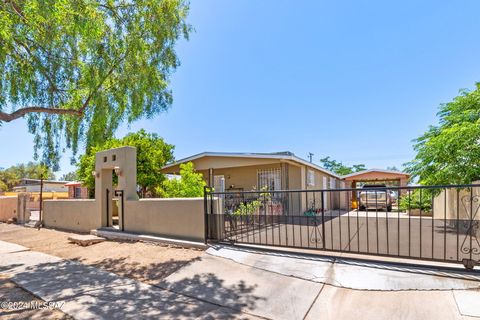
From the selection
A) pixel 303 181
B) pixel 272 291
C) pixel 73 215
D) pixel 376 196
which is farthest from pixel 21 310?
pixel 303 181

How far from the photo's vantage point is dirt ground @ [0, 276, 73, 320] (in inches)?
137

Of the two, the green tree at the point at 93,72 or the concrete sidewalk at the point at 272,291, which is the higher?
the green tree at the point at 93,72

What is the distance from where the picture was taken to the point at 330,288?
3887 millimetres

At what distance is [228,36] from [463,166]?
843 cm

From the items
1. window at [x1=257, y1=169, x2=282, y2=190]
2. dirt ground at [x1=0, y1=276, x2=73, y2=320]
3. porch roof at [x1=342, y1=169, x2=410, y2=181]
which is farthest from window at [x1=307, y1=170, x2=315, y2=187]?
dirt ground at [x1=0, y1=276, x2=73, y2=320]

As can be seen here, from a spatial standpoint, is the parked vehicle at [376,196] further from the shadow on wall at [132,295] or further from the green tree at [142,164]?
the green tree at [142,164]

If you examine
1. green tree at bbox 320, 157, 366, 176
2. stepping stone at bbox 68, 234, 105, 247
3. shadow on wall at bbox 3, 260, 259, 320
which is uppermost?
green tree at bbox 320, 157, 366, 176

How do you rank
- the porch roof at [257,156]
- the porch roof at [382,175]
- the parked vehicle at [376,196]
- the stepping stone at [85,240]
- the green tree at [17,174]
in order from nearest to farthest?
the parked vehicle at [376,196] < the stepping stone at [85,240] < the porch roof at [257,156] < the porch roof at [382,175] < the green tree at [17,174]

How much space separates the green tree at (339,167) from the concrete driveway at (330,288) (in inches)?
1693

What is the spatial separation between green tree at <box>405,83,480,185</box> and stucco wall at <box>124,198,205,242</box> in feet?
21.1

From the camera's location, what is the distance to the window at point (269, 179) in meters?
12.7

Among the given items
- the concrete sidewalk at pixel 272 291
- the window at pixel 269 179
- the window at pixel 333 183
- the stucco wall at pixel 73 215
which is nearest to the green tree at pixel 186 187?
the stucco wall at pixel 73 215

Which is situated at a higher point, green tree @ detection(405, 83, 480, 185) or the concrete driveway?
green tree @ detection(405, 83, 480, 185)

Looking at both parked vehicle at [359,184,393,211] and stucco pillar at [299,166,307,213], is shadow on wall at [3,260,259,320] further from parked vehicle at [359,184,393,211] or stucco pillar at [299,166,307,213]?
stucco pillar at [299,166,307,213]
